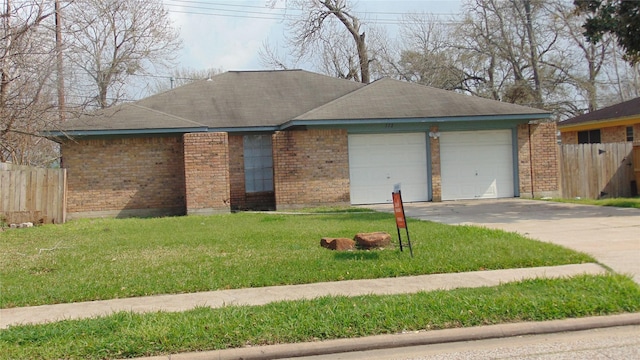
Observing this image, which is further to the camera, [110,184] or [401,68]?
[401,68]

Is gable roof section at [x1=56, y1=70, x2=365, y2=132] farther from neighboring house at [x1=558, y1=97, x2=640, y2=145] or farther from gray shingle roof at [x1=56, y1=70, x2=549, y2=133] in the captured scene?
neighboring house at [x1=558, y1=97, x2=640, y2=145]

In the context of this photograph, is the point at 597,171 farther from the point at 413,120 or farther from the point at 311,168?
the point at 311,168

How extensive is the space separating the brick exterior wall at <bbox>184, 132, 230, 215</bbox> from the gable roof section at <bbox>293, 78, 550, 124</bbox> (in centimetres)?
272

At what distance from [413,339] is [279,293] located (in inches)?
89.9

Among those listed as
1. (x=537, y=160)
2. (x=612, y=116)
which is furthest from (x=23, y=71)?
(x=612, y=116)

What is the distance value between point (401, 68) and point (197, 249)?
114 ft

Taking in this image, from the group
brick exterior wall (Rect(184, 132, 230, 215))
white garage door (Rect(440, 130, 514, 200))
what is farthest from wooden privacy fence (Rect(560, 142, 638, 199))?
brick exterior wall (Rect(184, 132, 230, 215))

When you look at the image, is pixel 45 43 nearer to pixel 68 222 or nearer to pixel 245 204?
pixel 68 222

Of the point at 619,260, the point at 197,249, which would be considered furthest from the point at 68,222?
the point at 619,260

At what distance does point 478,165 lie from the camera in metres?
20.7

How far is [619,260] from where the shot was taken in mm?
9039

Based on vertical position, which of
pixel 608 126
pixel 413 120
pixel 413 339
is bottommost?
pixel 413 339

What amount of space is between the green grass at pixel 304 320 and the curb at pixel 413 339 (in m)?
0.13

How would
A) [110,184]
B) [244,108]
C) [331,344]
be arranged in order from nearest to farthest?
[331,344] → [110,184] → [244,108]
